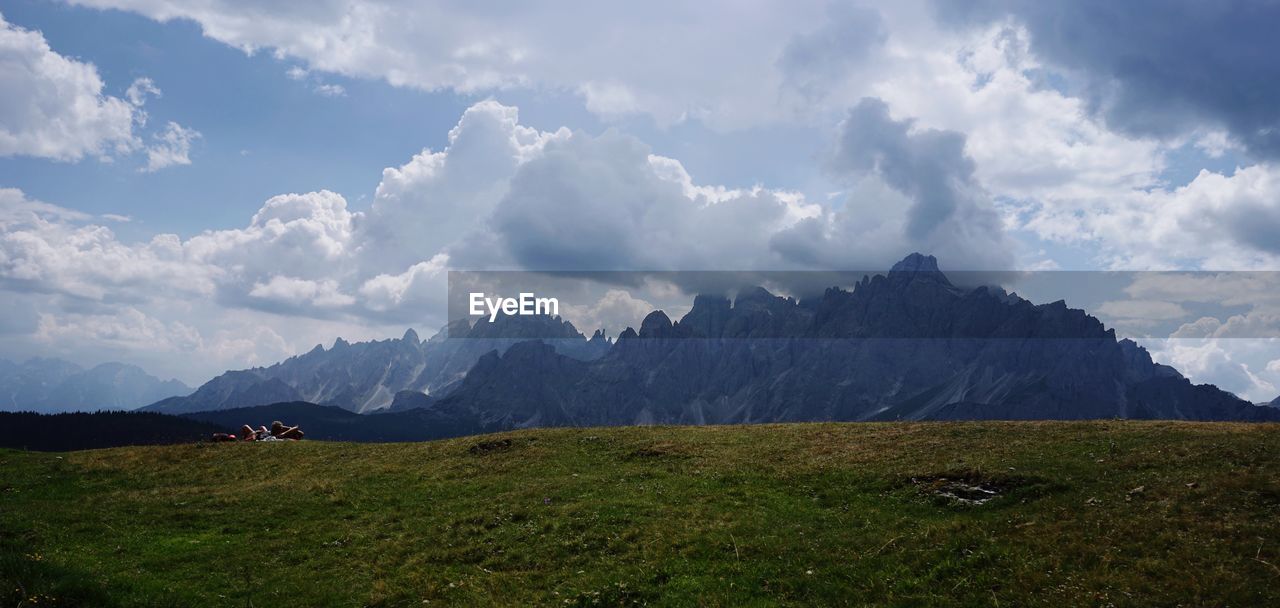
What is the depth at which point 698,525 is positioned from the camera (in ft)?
91.7

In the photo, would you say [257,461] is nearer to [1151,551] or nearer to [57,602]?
[57,602]

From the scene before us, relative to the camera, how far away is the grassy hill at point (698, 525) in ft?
70.8

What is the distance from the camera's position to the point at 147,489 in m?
39.9

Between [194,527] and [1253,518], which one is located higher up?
[1253,518]

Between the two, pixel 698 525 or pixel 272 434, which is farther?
pixel 272 434

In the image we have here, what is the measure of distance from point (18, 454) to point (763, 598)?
53.0 meters

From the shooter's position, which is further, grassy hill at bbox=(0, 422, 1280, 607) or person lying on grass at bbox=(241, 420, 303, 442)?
person lying on grass at bbox=(241, 420, 303, 442)

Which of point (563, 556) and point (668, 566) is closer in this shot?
point (668, 566)

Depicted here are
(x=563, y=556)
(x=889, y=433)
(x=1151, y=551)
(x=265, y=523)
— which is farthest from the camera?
(x=889, y=433)

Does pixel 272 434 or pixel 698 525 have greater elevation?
pixel 272 434

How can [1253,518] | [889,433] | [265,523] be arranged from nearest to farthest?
[1253,518] → [265,523] → [889,433]

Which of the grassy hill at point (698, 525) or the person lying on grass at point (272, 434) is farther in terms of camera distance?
the person lying on grass at point (272, 434)

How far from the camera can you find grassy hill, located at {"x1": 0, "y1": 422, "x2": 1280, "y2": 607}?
70.8 feet

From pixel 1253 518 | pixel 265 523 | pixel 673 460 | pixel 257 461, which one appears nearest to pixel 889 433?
pixel 673 460
